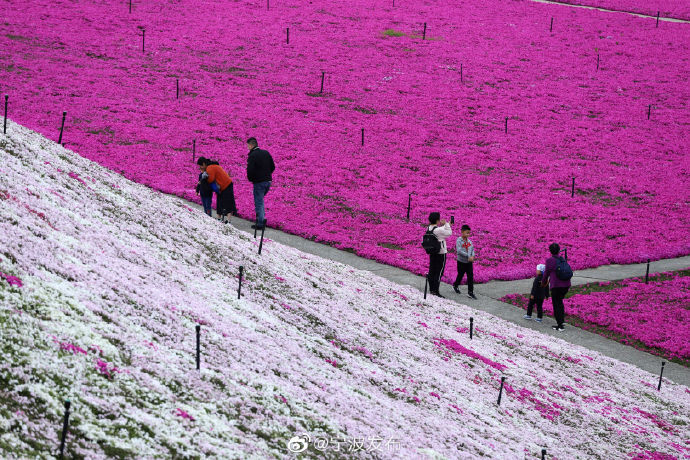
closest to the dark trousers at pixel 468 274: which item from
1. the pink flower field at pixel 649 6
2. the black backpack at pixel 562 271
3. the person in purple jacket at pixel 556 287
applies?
the person in purple jacket at pixel 556 287

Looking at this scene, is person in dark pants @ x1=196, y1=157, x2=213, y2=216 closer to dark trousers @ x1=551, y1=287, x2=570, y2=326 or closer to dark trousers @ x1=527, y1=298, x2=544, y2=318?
dark trousers @ x1=527, y1=298, x2=544, y2=318

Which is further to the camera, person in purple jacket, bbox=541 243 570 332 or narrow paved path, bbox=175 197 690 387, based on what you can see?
person in purple jacket, bbox=541 243 570 332

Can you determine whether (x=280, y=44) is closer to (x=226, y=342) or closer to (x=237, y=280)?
(x=237, y=280)

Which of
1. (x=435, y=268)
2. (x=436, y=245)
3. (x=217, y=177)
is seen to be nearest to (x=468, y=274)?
(x=435, y=268)

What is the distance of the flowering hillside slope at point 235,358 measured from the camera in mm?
8078

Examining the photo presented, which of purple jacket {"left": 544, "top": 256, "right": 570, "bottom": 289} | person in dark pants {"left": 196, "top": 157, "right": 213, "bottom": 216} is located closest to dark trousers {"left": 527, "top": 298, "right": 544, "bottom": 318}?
purple jacket {"left": 544, "top": 256, "right": 570, "bottom": 289}

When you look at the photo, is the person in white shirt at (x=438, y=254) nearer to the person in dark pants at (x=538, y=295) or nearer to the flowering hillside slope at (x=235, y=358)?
the flowering hillside slope at (x=235, y=358)

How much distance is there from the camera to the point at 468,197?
32.1 meters

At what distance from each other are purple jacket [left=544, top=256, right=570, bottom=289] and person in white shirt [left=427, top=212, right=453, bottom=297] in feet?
9.59

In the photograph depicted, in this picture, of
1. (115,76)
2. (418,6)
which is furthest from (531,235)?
(418,6)

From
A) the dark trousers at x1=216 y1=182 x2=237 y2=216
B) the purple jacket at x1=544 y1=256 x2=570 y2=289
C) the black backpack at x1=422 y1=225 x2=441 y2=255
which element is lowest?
the purple jacket at x1=544 y1=256 x2=570 y2=289

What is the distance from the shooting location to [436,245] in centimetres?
2058

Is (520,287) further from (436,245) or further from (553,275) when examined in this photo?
(436,245)

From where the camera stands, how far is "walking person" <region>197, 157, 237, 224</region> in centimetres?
2055
